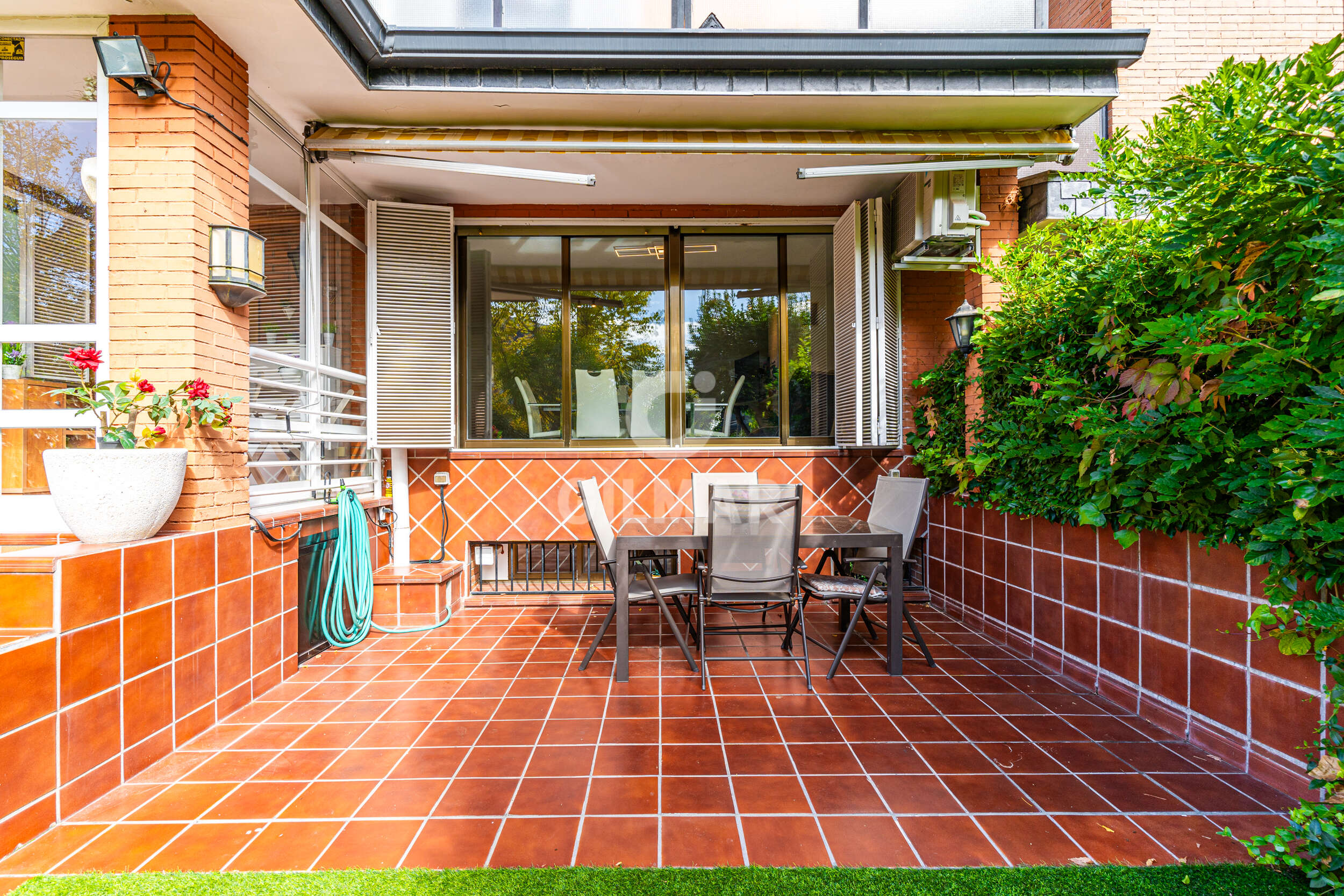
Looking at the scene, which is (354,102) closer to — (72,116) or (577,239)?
(72,116)

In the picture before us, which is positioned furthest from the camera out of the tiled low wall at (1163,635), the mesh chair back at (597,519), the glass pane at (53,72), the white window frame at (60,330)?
the mesh chair back at (597,519)

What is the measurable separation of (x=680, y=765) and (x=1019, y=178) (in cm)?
459

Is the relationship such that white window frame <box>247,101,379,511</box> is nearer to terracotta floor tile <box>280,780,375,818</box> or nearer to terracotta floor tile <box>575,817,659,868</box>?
terracotta floor tile <box>280,780,375,818</box>

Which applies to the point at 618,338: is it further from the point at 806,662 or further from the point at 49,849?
the point at 49,849

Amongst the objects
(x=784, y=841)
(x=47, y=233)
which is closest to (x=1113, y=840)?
(x=784, y=841)

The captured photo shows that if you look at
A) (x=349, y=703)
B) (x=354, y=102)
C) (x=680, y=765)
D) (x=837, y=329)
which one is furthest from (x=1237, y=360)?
(x=354, y=102)

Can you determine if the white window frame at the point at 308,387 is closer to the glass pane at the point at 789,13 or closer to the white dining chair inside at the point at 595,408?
the white dining chair inside at the point at 595,408

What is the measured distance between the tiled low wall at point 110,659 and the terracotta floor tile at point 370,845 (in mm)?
976

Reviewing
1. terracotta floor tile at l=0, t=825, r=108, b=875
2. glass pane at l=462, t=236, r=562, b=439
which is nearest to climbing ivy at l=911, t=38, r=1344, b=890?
terracotta floor tile at l=0, t=825, r=108, b=875

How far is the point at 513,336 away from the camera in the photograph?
5.71m

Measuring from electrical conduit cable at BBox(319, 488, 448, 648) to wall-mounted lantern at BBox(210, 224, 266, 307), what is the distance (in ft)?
4.76

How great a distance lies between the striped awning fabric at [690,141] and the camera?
4027 mm

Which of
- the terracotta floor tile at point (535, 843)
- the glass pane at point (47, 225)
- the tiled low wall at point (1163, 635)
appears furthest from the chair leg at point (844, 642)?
the glass pane at point (47, 225)

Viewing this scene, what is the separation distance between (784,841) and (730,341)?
14.2 ft
